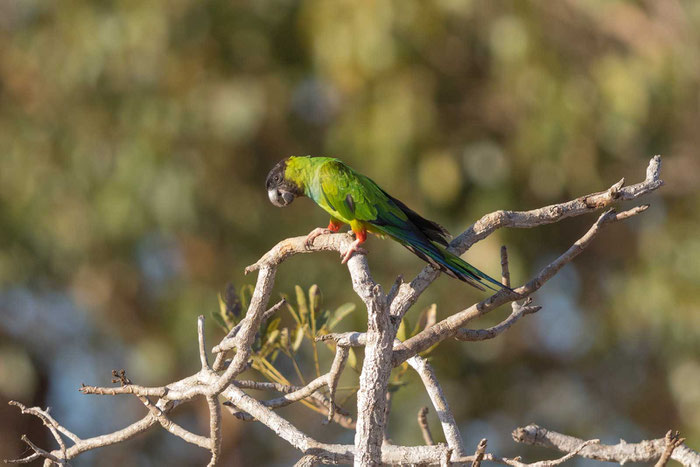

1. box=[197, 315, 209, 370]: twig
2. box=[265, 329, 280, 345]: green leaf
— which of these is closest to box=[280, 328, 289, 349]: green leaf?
box=[265, 329, 280, 345]: green leaf

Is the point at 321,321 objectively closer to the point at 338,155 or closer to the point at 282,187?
the point at 282,187

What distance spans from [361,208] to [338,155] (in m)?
5.83

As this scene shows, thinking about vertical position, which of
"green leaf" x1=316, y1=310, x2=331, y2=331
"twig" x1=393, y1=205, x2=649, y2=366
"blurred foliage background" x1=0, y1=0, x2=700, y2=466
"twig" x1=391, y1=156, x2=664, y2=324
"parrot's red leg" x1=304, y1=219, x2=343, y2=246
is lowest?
"twig" x1=393, y1=205, x2=649, y2=366

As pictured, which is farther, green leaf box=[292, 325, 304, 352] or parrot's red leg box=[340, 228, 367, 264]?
green leaf box=[292, 325, 304, 352]

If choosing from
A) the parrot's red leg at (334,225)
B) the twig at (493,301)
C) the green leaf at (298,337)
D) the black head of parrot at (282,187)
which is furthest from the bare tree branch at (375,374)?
the black head of parrot at (282,187)

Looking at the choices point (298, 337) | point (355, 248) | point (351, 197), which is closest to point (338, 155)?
point (351, 197)

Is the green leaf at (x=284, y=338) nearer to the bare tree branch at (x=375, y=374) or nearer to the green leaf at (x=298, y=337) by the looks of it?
the green leaf at (x=298, y=337)

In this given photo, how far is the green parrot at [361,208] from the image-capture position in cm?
276

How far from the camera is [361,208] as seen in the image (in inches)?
135

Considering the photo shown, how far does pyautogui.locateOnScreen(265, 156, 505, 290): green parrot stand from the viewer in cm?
276

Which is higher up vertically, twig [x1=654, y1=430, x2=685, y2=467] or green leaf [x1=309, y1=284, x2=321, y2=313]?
green leaf [x1=309, y1=284, x2=321, y2=313]

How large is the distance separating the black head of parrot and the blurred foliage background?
4484 mm

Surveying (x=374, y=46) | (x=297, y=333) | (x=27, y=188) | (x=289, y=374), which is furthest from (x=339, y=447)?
(x=27, y=188)

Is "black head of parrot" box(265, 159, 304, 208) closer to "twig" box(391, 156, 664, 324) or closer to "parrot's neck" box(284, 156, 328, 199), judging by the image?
"parrot's neck" box(284, 156, 328, 199)
